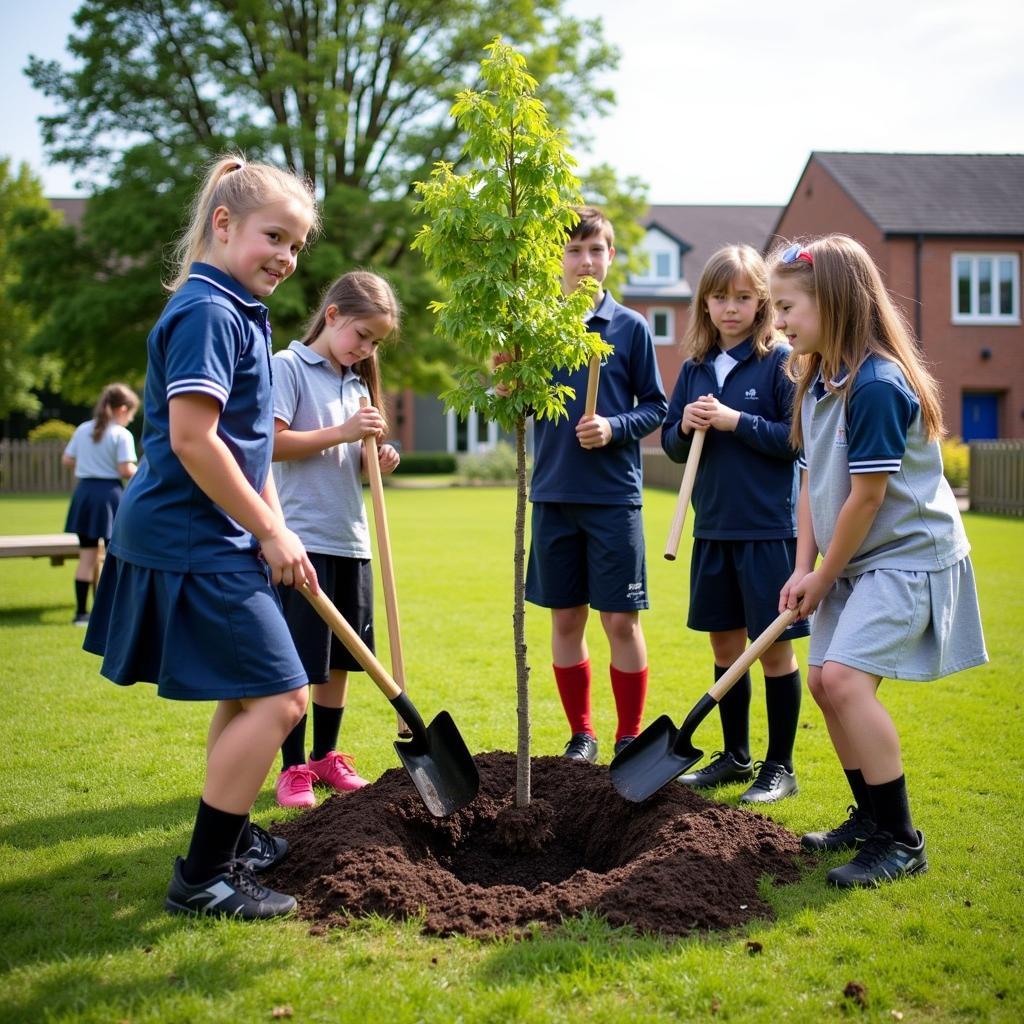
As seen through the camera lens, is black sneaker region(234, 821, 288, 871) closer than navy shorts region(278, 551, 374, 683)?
Yes

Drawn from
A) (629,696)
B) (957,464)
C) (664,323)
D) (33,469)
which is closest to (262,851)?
(629,696)

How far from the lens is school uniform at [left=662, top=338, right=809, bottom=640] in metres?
4.64

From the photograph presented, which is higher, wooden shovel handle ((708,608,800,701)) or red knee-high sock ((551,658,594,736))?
wooden shovel handle ((708,608,800,701))

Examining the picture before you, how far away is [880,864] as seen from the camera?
3.57m

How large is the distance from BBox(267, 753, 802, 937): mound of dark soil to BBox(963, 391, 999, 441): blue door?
100 ft

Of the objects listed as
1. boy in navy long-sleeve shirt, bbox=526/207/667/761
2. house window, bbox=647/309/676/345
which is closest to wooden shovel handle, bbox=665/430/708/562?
boy in navy long-sleeve shirt, bbox=526/207/667/761

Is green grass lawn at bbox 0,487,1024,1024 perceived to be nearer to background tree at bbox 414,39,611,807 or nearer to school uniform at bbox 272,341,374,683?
school uniform at bbox 272,341,374,683

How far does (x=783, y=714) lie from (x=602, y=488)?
1.33m

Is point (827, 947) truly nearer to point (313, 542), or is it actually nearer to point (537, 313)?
point (537, 313)

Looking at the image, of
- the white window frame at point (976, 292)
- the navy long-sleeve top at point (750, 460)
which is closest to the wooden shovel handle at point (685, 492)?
the navy long-sleeve top at point (750, 460)

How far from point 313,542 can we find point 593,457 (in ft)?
4.57

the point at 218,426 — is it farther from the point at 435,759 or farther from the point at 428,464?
the point at 428,464

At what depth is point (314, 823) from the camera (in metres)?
4.03

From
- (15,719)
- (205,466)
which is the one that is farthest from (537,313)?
(15,719)
